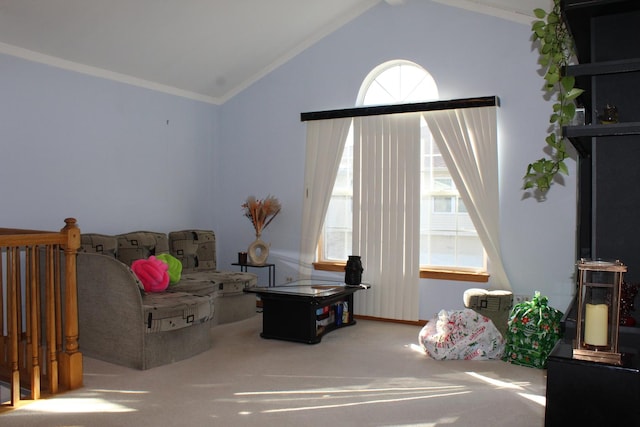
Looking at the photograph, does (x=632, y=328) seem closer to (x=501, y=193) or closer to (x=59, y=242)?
(x=59, y=242)

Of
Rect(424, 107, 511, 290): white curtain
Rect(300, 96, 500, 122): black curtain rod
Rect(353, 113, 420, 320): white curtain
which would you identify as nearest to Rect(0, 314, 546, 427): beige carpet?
Rect(353, 113, 420, 320): white curtain

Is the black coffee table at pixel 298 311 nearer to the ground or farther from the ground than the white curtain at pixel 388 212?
nearer to the ground

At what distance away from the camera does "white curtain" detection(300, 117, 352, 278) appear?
6012 mm

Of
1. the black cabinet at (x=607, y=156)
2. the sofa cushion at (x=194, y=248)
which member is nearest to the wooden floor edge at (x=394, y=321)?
the sofa cushion at (x=194, y=248)

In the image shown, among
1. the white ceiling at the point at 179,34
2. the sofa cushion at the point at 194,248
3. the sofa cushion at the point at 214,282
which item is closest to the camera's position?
the white ceiling at the point at 179,34

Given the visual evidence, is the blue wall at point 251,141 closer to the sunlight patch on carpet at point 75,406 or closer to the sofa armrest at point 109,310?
the sofa armrest at point 109,310

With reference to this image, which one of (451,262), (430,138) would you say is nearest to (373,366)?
(451,262)

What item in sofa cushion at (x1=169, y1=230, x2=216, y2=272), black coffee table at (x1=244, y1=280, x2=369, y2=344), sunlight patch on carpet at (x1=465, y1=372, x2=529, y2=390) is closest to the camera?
sunlight patch on carpet at (x1=465, y1=372, x2=529, y2=390)

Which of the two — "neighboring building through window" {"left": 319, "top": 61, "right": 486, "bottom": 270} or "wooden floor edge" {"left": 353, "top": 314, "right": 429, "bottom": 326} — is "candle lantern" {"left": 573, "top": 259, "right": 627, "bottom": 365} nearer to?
"neighboring building through window" {"left": 319, "top": 61, "right": 486, "bottom": 270}

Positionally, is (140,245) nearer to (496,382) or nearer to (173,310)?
(173,310)

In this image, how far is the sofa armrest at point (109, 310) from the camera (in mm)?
3943

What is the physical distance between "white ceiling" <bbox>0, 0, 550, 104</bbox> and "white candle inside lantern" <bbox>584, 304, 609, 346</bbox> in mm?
3760

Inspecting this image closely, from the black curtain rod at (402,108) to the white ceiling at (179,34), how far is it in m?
0.77

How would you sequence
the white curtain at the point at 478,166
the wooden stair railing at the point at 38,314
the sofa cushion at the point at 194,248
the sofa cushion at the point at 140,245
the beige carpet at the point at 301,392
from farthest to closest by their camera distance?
the sofa cushion at the point at 194,248, the sofa cushion at the point at 140,245, the white curtain at the point at 478,166, the wooden stair railing at the point at 38,314, the beige carpet at the point at 301,392
